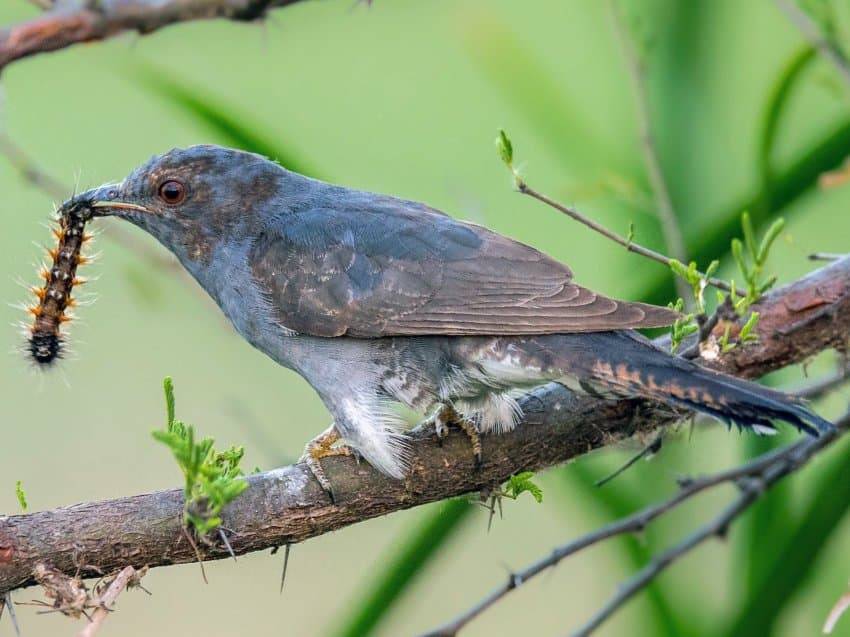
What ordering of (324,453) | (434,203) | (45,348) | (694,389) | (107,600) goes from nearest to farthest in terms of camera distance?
(107,600) → (694,389) → (324,453) → (45,348) → (434,203)

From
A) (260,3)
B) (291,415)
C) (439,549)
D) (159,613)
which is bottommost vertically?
(159,613)

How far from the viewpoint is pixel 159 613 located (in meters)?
6.21

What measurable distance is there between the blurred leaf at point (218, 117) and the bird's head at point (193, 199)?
11 centimetres

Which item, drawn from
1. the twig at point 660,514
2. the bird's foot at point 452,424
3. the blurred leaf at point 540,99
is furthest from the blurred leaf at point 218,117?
the twig at point 660,514

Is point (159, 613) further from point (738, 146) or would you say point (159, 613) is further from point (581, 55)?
point (581, 55)

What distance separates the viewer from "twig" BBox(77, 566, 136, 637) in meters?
2.01

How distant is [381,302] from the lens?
324 centimetres

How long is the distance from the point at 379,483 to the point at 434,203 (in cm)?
592

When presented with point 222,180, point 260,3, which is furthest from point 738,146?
point 260,3

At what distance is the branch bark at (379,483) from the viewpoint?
8.45ft

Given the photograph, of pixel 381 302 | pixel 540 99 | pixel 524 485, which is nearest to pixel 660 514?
pixel 524 485

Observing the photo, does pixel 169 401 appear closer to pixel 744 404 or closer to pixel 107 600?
pixel 107 600

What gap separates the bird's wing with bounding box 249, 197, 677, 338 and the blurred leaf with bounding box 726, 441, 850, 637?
1131 millimetres

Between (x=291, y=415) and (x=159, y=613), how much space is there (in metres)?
1.58
